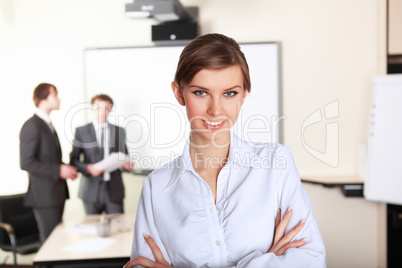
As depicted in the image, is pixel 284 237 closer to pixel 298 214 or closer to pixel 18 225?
pixel 298 214

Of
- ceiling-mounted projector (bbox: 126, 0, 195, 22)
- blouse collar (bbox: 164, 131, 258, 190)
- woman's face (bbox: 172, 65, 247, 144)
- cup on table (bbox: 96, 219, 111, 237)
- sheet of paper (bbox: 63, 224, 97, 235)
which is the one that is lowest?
sheet of paper (bbox: 63, 224, 97, 235)

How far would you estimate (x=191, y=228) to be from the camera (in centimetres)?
117

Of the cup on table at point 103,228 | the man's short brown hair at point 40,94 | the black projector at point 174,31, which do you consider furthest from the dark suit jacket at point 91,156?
the cup on table at point 103,228

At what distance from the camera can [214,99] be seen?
113cm

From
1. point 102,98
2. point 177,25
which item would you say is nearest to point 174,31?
point 177,25

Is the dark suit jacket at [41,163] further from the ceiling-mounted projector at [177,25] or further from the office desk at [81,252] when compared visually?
the ceiling-mounted projector at [177,25]

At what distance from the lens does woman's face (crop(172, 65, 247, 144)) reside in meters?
1.12

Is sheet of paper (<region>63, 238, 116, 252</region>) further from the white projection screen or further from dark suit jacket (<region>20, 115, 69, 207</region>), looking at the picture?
the white projection screen

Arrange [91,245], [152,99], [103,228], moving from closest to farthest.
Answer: [91,245]
[103,228]
[152,99]

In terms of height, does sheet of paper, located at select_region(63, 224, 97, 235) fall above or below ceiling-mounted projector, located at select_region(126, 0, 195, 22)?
below

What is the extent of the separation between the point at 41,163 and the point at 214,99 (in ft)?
9.80

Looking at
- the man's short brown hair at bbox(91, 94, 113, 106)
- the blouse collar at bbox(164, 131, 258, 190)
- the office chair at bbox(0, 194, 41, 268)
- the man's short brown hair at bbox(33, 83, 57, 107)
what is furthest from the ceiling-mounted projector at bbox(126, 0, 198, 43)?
the blouse collar at bbox(164, 131, 258, 190)

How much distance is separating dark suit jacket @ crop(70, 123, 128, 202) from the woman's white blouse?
293cm

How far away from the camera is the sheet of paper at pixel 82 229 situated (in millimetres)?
2975
